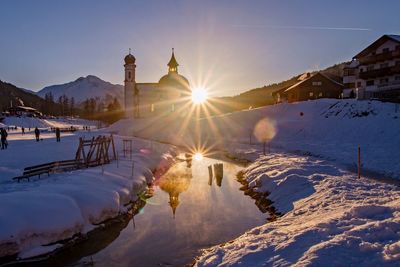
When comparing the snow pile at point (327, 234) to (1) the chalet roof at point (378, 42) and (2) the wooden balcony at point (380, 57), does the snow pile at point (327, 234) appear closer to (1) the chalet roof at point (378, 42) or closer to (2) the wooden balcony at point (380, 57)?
(2) the wooden balcony at point (380, 57)

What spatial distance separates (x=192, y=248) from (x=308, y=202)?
561 centimetres

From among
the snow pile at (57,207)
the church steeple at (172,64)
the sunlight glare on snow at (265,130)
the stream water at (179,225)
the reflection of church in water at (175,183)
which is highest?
the church steeple at (172,64)

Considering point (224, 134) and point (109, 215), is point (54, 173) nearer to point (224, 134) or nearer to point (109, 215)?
point (109, 215)

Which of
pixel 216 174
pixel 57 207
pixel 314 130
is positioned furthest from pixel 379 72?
pixel 57 207

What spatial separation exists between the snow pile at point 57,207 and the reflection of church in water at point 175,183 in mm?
2030

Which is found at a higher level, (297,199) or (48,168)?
(48,168)

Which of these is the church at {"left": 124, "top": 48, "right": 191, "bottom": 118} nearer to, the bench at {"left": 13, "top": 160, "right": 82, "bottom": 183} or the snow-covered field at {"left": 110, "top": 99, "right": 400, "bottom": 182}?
the snow-covered field at {"left": 110, "top": 99, "right": 400, "bottom": 182}

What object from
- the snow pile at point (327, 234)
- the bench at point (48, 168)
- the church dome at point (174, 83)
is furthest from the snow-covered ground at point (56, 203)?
the church dome at point (174, 83)

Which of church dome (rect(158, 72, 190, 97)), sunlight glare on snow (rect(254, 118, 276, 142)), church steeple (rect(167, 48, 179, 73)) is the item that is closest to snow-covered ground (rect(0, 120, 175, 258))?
sunlight glare on snow (rect(254, 118, 276, 142))

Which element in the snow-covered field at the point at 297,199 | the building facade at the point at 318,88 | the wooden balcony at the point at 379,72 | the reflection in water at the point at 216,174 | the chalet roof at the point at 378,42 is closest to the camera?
the snow-covered field at the point at 297,199

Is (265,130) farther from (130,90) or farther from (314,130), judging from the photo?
(130,90)

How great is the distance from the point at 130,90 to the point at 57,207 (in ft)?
245

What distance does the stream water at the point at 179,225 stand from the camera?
1174 cm

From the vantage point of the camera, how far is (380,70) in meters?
48.9
